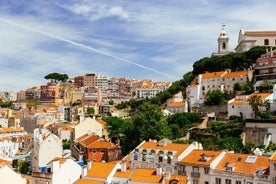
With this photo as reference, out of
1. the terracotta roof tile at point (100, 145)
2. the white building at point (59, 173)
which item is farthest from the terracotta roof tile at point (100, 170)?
the terracotta roof tile at point (100, 145)

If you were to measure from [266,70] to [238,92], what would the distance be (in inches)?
304

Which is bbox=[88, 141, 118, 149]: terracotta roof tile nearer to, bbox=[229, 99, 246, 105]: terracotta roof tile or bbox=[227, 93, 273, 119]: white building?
bbox=[227, 93, 273, 119]: white building

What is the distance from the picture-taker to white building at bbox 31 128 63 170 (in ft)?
190

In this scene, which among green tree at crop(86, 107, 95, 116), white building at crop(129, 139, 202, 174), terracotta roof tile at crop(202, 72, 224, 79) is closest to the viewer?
white building at crop(129, 139, 202, 174)

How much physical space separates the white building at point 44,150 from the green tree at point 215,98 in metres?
33.9

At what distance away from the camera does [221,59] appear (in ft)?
322

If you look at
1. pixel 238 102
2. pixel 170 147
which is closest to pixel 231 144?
pixel 170 147

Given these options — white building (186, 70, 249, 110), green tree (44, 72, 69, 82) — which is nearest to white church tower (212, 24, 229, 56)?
white building (186, 70, 249, 110)

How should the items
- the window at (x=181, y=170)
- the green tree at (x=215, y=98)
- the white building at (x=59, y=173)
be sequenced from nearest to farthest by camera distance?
1. the white building at (x=59, y=173)
2. the window at (x=181, y=170)
3. the green tree at (x=215, y=98)

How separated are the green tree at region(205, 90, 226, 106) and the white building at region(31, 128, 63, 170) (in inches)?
1334

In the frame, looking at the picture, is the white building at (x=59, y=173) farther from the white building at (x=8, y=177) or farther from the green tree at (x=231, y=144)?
the green tree at (x=231, y=144)

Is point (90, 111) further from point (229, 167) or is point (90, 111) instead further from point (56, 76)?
point (229, 167)

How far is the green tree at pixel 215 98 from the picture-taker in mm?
79900

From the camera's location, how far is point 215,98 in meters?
80.6
